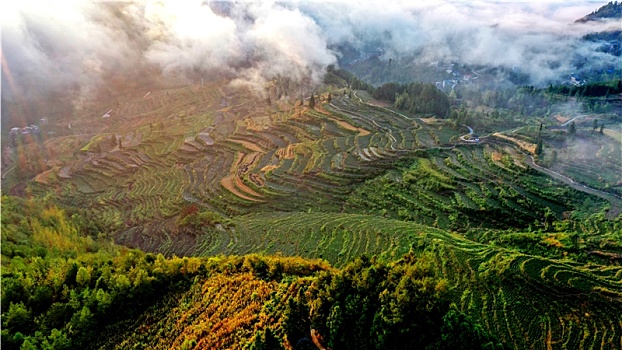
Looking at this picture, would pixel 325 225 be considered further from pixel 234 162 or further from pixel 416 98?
pixel 416 98

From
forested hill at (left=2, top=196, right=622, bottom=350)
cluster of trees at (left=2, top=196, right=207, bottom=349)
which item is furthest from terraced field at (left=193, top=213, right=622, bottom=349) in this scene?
cluster of trees at (left=2, top=196, right=207, bottom=349)

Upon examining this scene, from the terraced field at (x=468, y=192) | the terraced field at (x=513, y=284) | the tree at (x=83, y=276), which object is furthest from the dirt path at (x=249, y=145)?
the tree at (x=83, y=276)

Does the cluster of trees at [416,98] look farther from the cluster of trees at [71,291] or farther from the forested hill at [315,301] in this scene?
the cluster of trees at [71,291]

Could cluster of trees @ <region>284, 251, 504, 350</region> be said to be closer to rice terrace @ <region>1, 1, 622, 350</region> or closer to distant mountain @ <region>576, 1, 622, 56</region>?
rice terrace @ <region>1, 1, 622, 350</region>

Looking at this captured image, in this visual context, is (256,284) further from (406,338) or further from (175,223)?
(175,223)

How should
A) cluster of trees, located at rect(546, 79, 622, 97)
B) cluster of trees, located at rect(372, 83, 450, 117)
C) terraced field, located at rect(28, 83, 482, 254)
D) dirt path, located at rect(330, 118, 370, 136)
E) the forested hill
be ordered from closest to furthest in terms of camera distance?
the forested hill → terraced field, located at rect(28, 83, 482, 254) → dirt path, located at rect(330, 118, 370, 136) → cluster of trees, located at rect(546, 79, 622, 97) → cluster of trees, located at rect(372, 83, 450, 117)

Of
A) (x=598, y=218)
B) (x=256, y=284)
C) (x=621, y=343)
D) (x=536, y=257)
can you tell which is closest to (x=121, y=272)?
(x=256, y=284)

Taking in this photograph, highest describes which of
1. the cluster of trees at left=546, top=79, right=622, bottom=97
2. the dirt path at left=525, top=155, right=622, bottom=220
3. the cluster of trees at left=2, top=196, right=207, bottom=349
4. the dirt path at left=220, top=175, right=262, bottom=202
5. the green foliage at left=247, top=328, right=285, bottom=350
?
the cluster of trees at left=546, top=79, right=622, bottom=97

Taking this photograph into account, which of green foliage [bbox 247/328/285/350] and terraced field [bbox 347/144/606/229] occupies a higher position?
green foliage [bbox 247/328/285/350]

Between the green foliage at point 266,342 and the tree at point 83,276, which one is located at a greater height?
the green foliage at point 266,342
